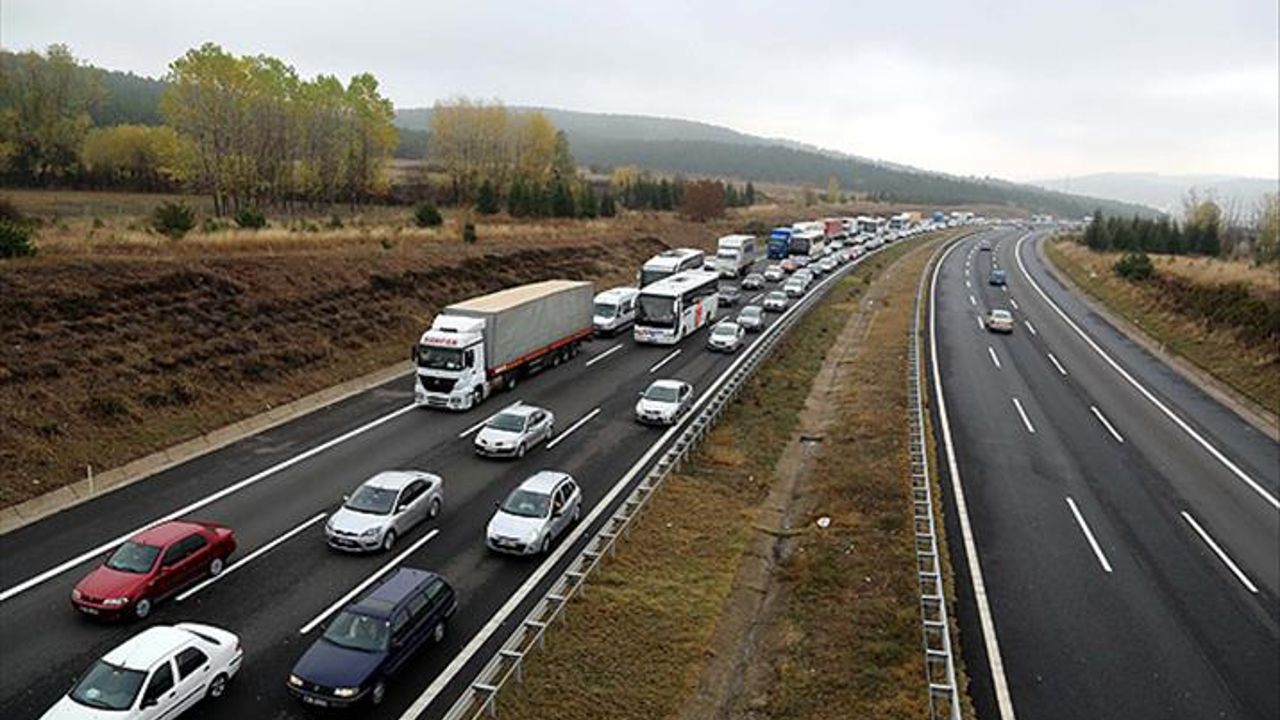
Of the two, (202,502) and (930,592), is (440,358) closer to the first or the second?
(202,502)

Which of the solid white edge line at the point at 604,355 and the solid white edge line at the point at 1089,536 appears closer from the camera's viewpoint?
the solid white edge line at the point at 1089,536

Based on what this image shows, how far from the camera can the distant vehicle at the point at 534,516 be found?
68.7 feet

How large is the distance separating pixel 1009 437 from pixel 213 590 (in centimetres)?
2757

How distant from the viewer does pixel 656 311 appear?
47656 millimetres

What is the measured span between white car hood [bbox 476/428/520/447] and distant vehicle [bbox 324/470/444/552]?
4.63m

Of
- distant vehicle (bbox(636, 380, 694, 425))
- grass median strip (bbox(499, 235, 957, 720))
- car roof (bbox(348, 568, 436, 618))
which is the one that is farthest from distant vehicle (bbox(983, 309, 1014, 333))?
car roof (bbox(348, 568, 436, 618))

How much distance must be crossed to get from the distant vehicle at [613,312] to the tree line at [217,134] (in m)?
43.4

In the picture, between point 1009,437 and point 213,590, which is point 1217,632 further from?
point 213,590

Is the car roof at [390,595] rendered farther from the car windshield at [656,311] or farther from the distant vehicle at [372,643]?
the car windshield at [656,311]

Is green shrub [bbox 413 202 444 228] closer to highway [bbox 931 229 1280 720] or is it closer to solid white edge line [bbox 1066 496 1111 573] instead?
highway [bbox 931 229 1280 720]

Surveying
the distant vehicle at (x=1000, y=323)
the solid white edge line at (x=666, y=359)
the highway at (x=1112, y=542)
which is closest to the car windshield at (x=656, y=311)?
the solid white edge line at (x=666, y=359)

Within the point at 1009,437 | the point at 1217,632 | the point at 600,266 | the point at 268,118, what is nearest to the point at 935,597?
the point at 1217,632

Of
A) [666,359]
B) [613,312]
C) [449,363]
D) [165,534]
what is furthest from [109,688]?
[613,312]

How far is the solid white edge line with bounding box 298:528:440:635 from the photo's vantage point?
17953mm
